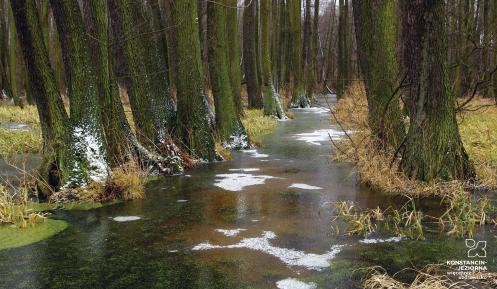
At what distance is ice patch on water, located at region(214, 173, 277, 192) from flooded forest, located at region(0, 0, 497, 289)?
5cm

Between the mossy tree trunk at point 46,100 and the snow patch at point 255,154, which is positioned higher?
the mossy tree trunk at point 46,100

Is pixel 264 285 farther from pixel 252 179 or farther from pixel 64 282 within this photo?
pixel 252 179

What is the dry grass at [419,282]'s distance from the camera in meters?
3.76

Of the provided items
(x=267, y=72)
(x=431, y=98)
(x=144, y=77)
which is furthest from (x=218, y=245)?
(x=267, y=72)

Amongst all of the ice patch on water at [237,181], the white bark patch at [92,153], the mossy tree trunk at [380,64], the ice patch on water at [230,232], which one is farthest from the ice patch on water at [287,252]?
the mossy tree trunk at [380,64]

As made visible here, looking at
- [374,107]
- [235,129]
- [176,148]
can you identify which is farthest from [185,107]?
[374,107]

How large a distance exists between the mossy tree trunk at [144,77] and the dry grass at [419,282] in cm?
609

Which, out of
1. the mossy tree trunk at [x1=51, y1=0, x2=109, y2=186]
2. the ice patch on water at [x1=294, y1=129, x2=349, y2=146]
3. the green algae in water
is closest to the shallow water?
the green algae in water

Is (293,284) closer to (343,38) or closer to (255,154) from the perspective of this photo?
(255,154)

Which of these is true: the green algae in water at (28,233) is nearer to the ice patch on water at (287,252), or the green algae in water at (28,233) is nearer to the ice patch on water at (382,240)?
the ice patch on water at (287,252)

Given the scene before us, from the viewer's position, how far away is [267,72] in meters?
18.8

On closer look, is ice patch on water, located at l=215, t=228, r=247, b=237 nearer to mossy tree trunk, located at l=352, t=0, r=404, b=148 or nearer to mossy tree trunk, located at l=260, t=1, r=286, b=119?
mossy tree trunk, located at l=352, t=0, r=404, b=148

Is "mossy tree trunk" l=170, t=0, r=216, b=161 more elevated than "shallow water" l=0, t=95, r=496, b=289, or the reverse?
"mossy tree trunk" l=170, t=0, r=216, b=161

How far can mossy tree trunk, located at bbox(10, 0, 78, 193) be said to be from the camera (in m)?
7.05
